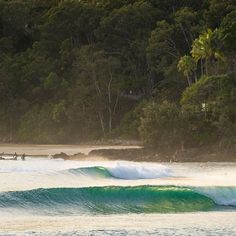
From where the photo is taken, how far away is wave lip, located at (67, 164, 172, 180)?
1312 inches

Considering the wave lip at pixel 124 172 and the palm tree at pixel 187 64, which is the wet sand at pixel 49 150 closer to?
the palm tree at pixel 187 64

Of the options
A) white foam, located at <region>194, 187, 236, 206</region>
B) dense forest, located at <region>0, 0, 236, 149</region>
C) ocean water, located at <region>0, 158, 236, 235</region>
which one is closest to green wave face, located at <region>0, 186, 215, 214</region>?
ocean water, located at <region>0, 158, 236, 235</region>

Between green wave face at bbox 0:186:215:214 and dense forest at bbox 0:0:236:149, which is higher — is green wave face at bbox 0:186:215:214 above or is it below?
below

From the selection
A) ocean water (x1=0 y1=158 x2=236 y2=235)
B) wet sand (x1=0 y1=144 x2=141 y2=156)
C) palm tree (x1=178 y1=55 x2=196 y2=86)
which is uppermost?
palm tree (x1=178 y1=55 x2=196 y2=86)

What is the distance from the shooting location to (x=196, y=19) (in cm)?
6638

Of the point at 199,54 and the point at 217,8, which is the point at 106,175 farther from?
the point at 217,8

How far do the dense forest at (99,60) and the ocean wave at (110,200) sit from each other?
33348mm

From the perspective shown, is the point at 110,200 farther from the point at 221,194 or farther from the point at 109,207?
the point at 221,194

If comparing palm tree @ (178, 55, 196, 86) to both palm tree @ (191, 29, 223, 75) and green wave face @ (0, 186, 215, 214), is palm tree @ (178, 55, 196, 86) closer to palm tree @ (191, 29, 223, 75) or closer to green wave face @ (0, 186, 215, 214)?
palm tree @ (191, 29, 223, 75)

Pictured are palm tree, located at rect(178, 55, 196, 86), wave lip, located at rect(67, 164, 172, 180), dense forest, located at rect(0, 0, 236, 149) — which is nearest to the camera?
wave lip, located at rect(67, 164, 172, 180)

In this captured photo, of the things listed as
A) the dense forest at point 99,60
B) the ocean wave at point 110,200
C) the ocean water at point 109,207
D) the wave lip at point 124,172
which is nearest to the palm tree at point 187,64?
the dense forest at point 99,60

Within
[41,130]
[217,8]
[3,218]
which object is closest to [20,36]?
[41,130]

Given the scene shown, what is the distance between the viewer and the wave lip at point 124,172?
3331 centimetres

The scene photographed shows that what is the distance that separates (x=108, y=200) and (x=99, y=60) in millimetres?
45311
